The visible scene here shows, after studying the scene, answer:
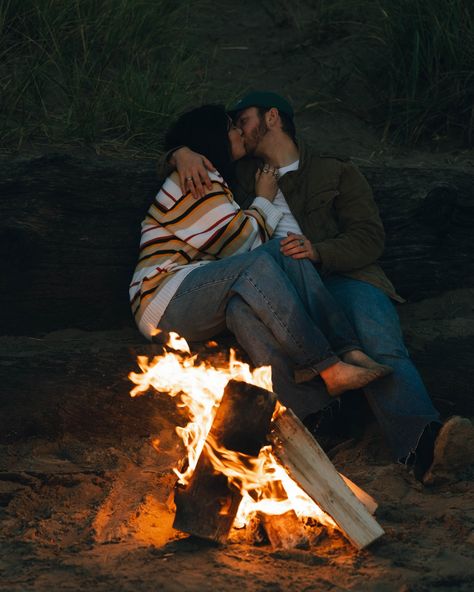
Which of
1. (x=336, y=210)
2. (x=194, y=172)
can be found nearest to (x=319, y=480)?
(x=194, y=172)

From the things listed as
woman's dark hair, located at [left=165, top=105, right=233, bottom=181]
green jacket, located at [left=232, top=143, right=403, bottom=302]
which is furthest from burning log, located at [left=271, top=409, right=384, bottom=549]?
woman's dark hair, located at [left=165, top=105, right=233, bottom=181]

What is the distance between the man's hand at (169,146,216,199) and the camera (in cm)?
472

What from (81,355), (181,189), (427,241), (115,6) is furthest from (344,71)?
(81,355)

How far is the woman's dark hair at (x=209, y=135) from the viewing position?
4.98 meters

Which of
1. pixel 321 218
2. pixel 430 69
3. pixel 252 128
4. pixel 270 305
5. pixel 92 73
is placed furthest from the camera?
pixel 430 69

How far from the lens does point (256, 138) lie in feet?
17.1

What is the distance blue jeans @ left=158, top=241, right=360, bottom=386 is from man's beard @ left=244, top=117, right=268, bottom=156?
865 mm

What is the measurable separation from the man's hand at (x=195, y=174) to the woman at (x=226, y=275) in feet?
0.13

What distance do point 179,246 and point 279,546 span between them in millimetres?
1738

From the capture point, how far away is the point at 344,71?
7.64m

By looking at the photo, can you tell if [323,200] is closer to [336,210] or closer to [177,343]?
Result: [336,210]

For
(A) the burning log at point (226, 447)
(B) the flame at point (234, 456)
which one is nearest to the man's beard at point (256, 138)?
(B) the flame at point (234, 456)

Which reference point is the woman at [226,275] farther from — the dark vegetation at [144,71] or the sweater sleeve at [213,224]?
the dark vegetation at [144,71]

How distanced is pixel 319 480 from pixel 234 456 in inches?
13.0
